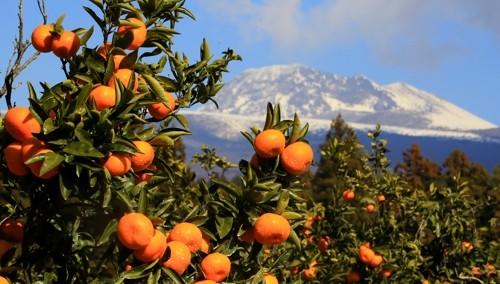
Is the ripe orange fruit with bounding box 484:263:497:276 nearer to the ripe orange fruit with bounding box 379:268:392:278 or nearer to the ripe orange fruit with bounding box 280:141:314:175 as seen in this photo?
the ripe orange fruit with bounding box 379:268:392:278

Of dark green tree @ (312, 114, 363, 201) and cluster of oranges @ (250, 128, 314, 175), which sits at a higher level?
cluster of oranges @ (250, 128, 314, 175)

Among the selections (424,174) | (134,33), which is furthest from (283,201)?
(424,174)

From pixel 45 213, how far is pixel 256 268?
3.27 feet

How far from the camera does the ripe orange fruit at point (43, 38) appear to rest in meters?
2.83

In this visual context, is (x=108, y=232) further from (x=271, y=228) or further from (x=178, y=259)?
(x=271, y=228)

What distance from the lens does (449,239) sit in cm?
656

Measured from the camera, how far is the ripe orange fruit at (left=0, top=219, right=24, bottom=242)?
9.37 feet

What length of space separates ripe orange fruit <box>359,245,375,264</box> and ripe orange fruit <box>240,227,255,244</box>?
10.9ft

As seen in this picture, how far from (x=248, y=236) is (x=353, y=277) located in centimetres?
348

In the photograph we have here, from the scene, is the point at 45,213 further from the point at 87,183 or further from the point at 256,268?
the point at 256,268

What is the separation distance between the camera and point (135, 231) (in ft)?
7.63

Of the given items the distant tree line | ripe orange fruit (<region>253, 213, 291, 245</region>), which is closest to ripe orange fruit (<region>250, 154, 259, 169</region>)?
ripe orange fruit (<region>253, 213, 291, 245</region>)

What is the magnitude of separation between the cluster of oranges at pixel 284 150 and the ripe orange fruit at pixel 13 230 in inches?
42.4

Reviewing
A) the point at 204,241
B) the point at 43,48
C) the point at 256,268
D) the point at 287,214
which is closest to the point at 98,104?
the point at 43,48
